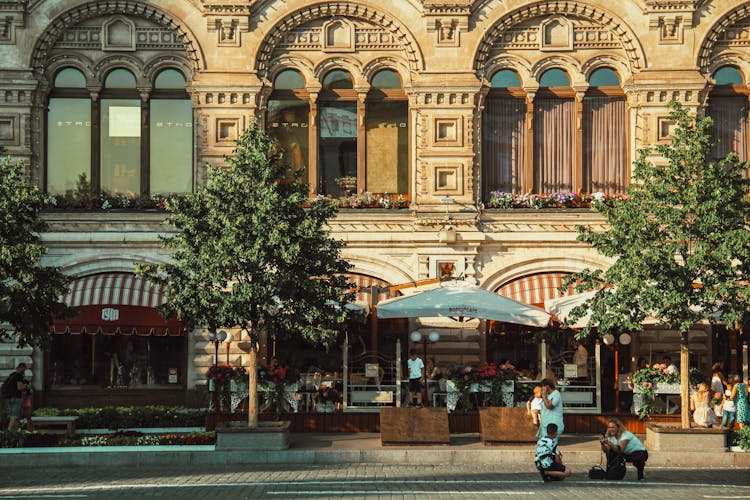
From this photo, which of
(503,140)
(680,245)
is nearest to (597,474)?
(680,245)

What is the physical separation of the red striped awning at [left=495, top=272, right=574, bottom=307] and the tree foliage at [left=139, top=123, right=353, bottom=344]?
710cm

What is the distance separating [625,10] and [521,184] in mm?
Answer: 5126

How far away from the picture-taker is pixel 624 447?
2133 centimetres

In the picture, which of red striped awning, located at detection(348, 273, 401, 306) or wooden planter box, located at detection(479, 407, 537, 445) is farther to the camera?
red striped awning, located at detection(348, 273, 401, 306)

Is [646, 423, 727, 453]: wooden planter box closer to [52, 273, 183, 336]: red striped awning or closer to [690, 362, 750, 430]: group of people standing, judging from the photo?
[690, 362, 750, 430]: group of people standing

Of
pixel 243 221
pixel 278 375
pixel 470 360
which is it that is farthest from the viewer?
pixel 470 360

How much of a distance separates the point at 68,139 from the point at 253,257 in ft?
33.0

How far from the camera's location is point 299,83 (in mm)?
33281

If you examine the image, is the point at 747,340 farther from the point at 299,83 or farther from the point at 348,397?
the point at 299,83

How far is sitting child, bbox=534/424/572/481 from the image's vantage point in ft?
67.7

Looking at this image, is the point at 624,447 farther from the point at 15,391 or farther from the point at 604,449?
the point at 15,391

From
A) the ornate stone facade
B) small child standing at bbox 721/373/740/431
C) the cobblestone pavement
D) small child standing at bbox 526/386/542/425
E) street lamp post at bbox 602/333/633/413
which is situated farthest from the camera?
the ornate stone facade

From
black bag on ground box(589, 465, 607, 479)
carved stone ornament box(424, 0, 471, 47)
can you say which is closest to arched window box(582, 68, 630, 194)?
carved stone ornament box(424, 0, 471, 47)

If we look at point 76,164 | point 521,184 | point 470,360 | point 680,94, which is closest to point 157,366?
point 76,164
